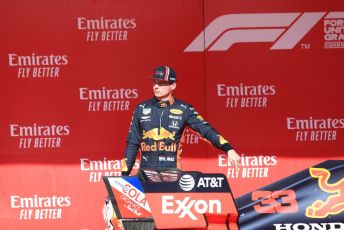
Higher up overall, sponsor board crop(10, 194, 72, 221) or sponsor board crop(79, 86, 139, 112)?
sponsor board crop(79, 86, 139, 112)

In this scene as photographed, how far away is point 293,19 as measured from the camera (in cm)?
752

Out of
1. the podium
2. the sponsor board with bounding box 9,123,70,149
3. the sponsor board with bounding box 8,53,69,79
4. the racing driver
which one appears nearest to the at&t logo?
the podium

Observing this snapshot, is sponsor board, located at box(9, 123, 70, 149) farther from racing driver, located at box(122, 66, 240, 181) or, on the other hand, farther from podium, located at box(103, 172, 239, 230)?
podium, located at box(103, 172, 239, 230)

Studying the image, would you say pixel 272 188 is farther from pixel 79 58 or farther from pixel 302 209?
pixel 79 58

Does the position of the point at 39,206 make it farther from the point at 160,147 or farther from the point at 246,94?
the point at 246,94

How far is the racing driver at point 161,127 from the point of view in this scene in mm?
6160

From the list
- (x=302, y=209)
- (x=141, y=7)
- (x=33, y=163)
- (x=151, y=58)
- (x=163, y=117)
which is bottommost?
(x=302, y=209)

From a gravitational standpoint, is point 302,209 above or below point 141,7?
below

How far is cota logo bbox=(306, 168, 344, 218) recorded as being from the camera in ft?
24.9

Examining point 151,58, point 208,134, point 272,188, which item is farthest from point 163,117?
point 272,188

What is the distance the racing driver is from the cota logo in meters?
1.95

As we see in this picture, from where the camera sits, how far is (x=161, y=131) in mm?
6172

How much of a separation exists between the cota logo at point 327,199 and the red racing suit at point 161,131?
1.95 metres

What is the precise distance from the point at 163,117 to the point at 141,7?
1.69 m
